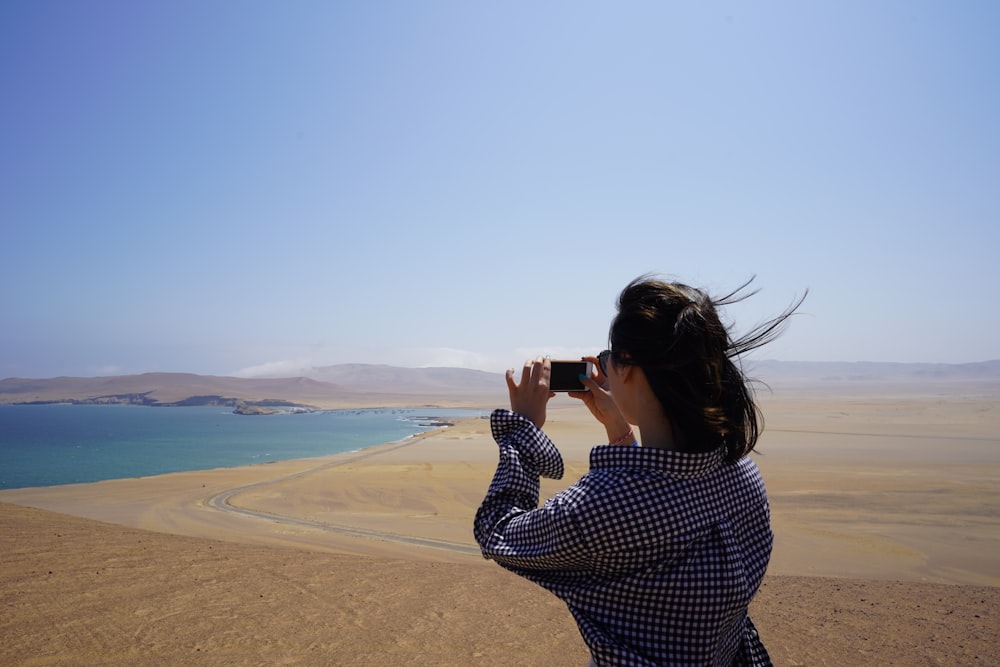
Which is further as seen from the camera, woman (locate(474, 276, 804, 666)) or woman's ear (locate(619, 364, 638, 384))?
woman's ear (locate(619, 364, 638, 384))

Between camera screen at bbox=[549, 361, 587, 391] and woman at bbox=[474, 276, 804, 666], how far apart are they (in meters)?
0.25

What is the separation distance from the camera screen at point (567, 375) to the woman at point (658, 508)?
0.25 metres

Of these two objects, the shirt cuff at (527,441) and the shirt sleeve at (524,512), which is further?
the shirt cuff at (527,441)

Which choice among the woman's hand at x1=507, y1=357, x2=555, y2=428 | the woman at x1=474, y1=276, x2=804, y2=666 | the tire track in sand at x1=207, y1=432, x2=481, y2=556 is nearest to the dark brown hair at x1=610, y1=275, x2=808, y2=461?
the woman at x1=474, y1=276, x2=804, y2=666

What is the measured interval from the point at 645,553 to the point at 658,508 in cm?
8

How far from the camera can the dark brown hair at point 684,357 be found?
121 cm

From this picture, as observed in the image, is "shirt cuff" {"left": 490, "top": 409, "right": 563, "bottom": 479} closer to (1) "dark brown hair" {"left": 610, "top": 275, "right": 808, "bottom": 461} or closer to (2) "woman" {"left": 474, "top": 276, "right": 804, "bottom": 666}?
(2) "woman" {"left": 474, "top": 276, "right": 804, "bottom": 666}

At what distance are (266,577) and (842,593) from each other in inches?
247

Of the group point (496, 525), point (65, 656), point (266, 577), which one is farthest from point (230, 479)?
point (496, 525)

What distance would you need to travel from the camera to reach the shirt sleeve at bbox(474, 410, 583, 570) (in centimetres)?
115

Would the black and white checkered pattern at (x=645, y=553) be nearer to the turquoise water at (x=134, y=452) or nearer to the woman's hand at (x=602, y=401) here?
the woman's hand at (x=602, y=401)

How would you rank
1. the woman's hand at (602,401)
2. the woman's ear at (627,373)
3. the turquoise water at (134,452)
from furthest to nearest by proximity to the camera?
1. the turquoise water at (134,452)
2. the woman's hand at (602,401)
3. the woman's ear at (627,373)

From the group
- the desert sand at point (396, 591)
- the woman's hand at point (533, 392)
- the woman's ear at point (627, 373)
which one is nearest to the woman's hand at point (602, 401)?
the woman's hand at point (533, 392)

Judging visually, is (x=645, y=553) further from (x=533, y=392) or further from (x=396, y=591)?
(x=396, y=591)
